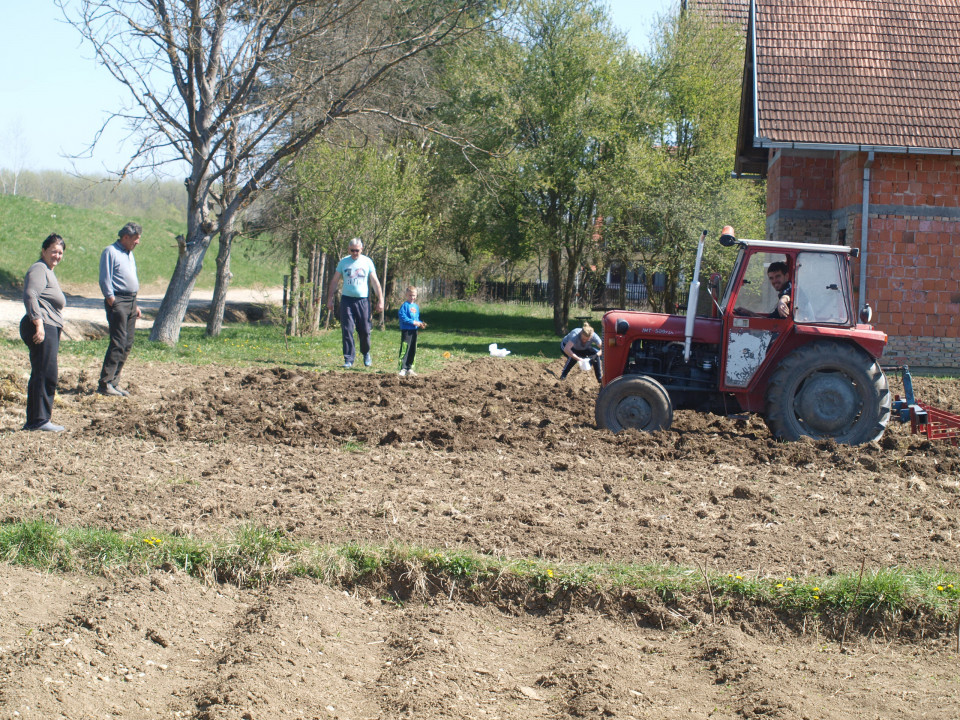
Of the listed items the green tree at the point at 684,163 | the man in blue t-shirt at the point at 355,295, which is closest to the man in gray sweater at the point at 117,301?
the man in blue t-shirt at the point at 355,295

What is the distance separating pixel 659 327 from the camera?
8.30 meters

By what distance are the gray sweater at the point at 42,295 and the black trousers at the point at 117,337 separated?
4.87ft

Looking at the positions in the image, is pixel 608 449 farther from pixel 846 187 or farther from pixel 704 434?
pixel 846 187

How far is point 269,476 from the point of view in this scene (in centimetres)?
645

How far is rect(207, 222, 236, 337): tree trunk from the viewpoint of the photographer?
686 inches

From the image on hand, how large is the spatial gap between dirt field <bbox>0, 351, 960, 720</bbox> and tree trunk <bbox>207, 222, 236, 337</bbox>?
8.43m

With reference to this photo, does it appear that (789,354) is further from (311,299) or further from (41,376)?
(311,299)

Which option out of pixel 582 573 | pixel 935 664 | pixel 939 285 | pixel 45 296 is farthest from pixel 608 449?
pixel 939 285

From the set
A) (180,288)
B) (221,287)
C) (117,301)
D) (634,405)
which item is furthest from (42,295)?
(221,287)

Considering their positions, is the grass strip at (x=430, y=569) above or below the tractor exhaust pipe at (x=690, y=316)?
below

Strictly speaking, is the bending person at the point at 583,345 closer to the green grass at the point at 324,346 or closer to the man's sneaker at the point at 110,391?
the green grass at the point at 324,346

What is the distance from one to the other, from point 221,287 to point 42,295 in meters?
10.9

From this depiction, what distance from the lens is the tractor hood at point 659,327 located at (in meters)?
8.16

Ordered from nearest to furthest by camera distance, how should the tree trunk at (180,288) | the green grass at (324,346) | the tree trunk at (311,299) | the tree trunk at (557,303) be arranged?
the green grass at (324,346), the tree trunk at (180,288), the tree trunk at (311,299), the tree trunk at (557,303)
